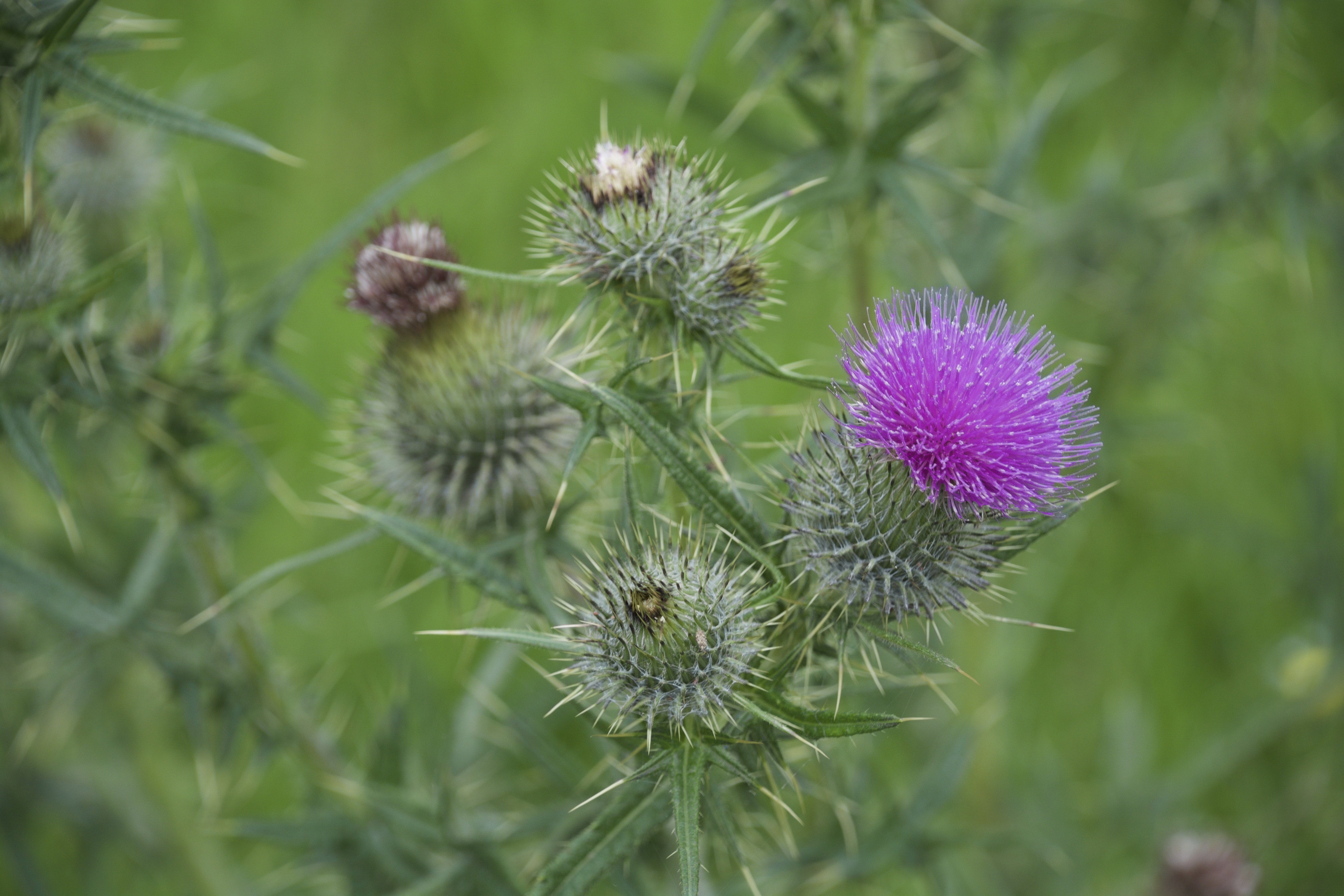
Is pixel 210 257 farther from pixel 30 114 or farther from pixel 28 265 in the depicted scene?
pixel 30 114

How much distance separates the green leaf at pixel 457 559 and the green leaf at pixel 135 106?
2.98 feet

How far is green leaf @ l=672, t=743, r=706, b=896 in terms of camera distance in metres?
1.85

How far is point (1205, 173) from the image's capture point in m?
4.56

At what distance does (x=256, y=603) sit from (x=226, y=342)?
81cm

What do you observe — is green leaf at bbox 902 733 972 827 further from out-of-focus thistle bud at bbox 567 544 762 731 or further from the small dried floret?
the small dried floret

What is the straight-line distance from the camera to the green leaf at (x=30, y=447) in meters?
2.62

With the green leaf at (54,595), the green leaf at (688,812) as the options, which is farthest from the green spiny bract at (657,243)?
the green leaf at (54,595)

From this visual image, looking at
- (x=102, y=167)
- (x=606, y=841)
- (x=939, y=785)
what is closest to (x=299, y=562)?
(x=606, y=841)

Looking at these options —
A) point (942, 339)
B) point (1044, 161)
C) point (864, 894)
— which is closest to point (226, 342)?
point (942, 339)

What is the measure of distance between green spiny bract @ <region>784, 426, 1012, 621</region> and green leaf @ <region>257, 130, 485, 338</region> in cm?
125

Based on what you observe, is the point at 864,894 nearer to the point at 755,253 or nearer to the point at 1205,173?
the point at 755,253

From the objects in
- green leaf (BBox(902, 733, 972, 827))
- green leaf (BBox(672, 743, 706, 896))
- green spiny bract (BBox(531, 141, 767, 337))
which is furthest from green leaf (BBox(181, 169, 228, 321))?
green leaf (BBox(902, 733, 972, 827))

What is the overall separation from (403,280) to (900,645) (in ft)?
5.41

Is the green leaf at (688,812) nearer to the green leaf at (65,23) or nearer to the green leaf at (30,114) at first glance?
the green leaf at (30,114)
